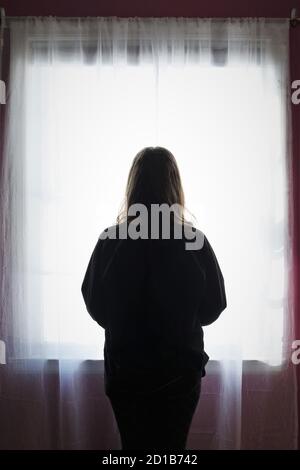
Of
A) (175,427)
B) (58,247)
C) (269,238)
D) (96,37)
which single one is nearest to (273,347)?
(269,238)

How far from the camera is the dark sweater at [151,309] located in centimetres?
109

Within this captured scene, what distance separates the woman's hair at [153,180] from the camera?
45.6 inches

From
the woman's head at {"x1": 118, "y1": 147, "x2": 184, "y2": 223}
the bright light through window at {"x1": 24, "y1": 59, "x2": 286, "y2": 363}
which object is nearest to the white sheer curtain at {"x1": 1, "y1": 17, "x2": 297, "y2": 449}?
the bright light through window at {"x1": 24, "y1": 59, "x2": 286, "y2": 363}

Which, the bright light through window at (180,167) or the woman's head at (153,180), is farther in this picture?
the bright light through window at (180,167)

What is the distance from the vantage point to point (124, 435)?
1182mm

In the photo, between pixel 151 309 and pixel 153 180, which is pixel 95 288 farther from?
pixel 153 180

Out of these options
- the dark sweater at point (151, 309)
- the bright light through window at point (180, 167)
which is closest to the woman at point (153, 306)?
the dark sweater at point (151, 309)

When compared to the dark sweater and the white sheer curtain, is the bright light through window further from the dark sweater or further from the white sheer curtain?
the dark sweater

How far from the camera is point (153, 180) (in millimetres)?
1157

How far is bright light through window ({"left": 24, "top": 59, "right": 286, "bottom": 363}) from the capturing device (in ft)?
5.40

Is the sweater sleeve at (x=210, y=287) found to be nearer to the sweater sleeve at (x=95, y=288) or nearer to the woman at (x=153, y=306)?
the woman at (x=153, y=306)

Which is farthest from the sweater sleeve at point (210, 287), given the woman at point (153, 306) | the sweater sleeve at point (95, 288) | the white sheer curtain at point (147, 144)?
the white sheer curtain at point (147, 144)

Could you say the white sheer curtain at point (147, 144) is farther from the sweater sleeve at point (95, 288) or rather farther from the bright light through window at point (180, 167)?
the sweater sleeve at point (95, 288)

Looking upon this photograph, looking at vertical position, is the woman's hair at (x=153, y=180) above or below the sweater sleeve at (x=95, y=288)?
above
